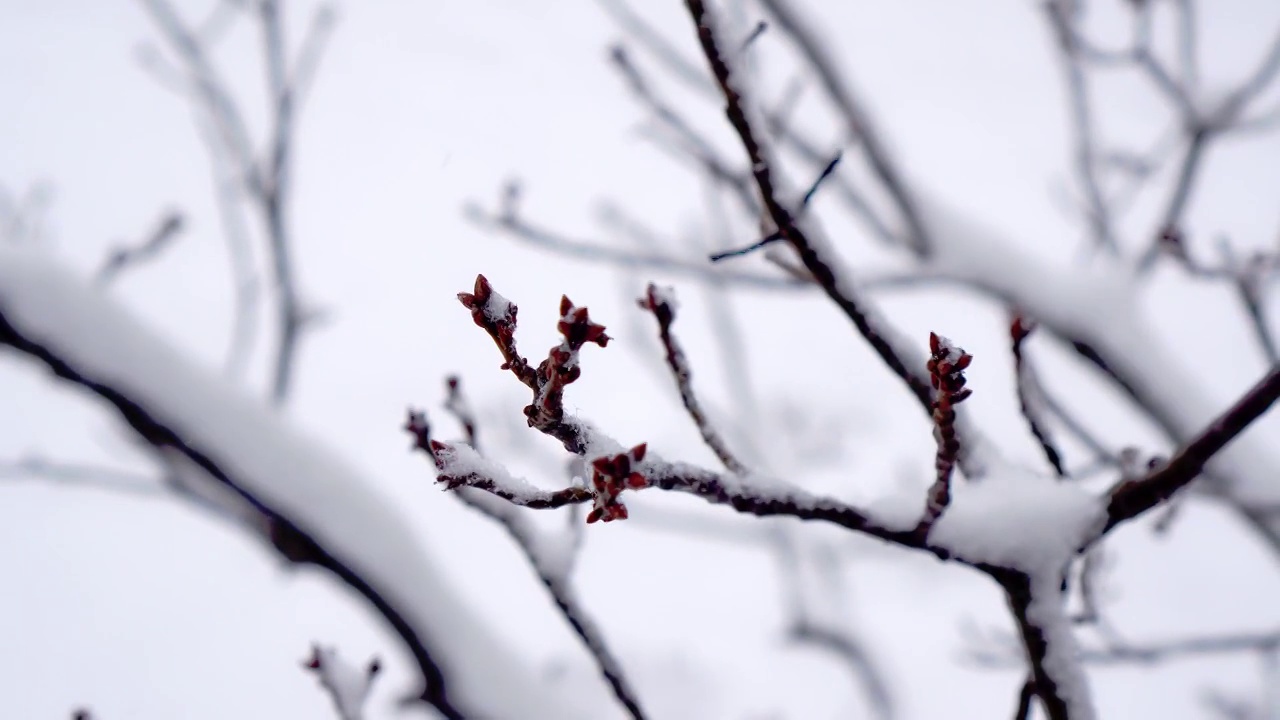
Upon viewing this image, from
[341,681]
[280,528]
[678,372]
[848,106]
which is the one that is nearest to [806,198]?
[678,372]

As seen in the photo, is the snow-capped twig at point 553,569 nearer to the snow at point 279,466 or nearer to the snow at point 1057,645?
the snow at point 1057,645

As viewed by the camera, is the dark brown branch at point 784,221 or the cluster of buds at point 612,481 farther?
the dark brown branch at point 784,221

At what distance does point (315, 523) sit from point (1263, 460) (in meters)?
3.26

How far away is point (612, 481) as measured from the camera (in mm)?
607

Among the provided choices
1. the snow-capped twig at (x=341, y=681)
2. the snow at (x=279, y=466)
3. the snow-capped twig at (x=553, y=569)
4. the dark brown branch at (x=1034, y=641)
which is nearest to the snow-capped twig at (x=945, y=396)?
the dark brown branch at (x=1034, y=641)

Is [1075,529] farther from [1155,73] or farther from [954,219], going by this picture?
[1155,73]

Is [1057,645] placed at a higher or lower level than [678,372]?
lower

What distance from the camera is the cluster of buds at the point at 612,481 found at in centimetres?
61

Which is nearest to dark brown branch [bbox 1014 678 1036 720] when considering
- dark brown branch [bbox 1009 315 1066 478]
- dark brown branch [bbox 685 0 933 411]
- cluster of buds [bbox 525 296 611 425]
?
dark brown branch [bbox 1009 315 1066 478]

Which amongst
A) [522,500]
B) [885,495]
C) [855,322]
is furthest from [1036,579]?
[522,500]

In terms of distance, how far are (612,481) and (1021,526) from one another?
665mm

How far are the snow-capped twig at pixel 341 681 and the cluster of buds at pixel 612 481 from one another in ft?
2.77

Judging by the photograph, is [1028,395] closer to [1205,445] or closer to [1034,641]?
[1205,445]

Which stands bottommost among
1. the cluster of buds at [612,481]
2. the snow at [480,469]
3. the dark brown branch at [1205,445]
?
the cluster of buds at [612,481]
